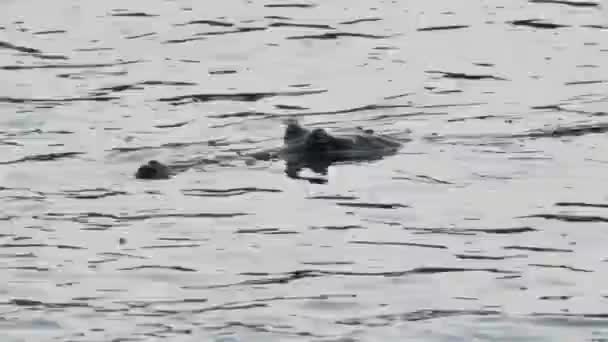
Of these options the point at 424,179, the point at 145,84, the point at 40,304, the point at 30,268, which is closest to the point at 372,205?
the point at 424,179

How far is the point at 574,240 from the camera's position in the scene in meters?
16.5

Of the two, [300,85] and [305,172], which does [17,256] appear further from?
[300,85]

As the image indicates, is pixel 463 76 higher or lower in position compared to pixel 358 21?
lower

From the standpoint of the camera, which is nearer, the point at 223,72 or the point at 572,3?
the point at 223,72

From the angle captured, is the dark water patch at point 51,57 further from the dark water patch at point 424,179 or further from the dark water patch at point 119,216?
the dark water patch at point 119,216

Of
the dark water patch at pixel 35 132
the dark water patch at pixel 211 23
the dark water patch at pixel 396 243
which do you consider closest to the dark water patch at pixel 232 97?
the dark water patch at pixel 35 132

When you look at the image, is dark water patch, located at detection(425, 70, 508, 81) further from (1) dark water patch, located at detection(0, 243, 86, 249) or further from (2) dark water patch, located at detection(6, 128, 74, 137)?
(1) dark water patch, located at detection(0, 243, 86, 249)

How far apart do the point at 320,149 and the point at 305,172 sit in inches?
20.4

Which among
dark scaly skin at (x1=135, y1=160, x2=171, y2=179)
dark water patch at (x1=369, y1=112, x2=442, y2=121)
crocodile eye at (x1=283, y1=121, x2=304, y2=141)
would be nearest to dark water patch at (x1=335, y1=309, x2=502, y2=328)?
dark scaly skin at (x1=135, y1=160, x2=171, y2=179)

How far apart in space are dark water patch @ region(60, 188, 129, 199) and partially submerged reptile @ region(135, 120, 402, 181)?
1.07 meters

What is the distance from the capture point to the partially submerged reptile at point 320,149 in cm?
1984

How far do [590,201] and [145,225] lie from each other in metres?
4.37

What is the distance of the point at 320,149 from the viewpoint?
65.6ft

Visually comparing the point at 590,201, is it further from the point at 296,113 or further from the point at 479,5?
the point at 479,5
